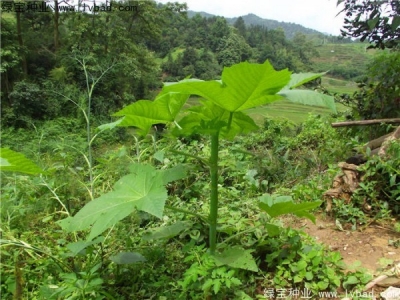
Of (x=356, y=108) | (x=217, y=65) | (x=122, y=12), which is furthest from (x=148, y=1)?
(x=356, y=108)

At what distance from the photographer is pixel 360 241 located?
1472 mm

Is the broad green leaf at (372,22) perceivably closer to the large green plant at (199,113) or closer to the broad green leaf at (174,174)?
the large green plant at (199,113)

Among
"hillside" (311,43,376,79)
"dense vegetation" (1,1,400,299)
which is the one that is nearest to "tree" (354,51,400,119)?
"dense vegetation" (1,1,400,299)

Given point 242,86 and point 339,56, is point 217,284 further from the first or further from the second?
point 339,56

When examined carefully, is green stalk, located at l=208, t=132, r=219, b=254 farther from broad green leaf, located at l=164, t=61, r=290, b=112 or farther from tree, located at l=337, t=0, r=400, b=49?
tree, located at l=337, t=0, r=400, b=49

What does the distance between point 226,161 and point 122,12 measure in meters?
16.9

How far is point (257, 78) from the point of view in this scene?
748 millimetres

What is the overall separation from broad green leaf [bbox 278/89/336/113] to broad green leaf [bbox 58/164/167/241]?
0.37 metres

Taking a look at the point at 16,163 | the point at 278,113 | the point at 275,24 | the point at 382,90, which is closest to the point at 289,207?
the point at 16,163

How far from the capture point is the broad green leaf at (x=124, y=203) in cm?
80

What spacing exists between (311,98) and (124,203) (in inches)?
20.1

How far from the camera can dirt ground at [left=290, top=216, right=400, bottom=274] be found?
4.35ft

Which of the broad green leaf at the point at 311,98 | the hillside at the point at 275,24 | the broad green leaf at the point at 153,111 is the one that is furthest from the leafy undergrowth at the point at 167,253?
the hillside at the point at 275,24

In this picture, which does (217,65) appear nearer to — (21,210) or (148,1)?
(148,1)
